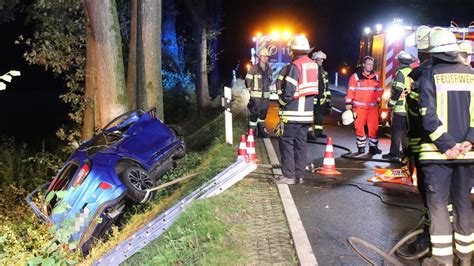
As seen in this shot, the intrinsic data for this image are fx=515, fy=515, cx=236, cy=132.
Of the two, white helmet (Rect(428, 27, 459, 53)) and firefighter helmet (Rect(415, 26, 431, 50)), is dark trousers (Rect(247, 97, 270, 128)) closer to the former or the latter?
firefighter helmet (Rect(415, 26, 431, 50))

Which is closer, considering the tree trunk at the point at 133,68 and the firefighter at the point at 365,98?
the firefighter at the point at 365,98

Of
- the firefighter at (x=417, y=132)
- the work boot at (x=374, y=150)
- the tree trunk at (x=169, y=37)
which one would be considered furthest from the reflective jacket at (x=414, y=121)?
the tree trunk at (x=169, y=37)

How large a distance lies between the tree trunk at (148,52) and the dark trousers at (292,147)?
159 inches

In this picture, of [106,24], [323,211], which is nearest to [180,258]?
[323,211]

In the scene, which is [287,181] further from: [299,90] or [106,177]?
[106,177]

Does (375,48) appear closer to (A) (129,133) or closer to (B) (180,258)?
(A) (129,133)

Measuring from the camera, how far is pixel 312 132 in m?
10.8

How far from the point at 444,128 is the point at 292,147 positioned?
2.97 metres

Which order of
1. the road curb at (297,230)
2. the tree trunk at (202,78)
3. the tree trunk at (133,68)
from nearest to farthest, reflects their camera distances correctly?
the road curb at (297,230)
the tree trunk at (133,68)
the tree trunk at (202,78)

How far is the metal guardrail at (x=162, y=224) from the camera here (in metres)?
4.96

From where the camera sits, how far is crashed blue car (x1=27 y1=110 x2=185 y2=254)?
5949 mm

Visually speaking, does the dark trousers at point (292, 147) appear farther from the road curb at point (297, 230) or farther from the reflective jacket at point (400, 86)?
the reflective jacket at point (400, 86)

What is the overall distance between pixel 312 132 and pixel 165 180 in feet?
11.9

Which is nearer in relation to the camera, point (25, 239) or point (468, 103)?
point (468, 103)
